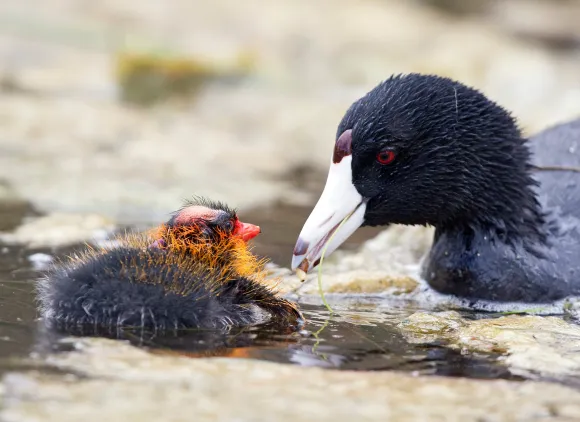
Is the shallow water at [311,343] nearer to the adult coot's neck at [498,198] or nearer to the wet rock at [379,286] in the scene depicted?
the wet rock at [379,286]

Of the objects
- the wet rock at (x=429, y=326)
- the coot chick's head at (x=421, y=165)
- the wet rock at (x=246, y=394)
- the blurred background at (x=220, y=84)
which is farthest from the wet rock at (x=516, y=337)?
the blurred background at (x=220, y=84)

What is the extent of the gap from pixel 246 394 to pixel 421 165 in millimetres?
2068

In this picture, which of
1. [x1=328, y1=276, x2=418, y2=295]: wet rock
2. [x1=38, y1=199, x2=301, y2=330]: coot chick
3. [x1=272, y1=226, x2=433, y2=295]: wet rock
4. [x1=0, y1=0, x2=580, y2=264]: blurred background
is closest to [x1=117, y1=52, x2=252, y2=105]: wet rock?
[x1=0, y1=0, x2=580, y2=264]: blurred background

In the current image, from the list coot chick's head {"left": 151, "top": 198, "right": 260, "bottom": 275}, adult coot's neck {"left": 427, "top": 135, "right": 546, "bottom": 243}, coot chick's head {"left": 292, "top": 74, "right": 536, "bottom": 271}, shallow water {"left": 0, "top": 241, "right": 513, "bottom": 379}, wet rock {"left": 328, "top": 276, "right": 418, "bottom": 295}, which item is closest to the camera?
shallow water {"left": 0, "top": 241, "right": 513, "bottom": 379}

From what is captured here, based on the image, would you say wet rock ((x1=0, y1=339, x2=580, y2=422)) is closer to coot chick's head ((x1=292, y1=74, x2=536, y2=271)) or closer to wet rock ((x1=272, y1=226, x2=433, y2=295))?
coot chick's head ((x1=292, y1=74, x2=536, y2=271))

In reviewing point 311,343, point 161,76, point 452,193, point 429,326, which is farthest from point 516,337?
point 161,76

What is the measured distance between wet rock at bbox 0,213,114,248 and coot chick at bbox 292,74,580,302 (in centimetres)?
179

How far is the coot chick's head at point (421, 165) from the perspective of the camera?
4.87 m

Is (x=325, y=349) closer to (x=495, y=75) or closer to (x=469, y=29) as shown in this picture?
(x=495, y=75)

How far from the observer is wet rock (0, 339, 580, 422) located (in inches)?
123

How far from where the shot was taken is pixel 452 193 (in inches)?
203

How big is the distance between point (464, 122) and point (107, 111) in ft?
18.1

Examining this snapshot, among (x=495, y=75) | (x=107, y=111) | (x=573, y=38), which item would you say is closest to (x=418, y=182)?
(x=107, y=111)

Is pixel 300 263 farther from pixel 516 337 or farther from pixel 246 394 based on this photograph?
pixel 246 394
